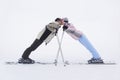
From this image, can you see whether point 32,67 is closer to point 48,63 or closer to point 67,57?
point 48,63

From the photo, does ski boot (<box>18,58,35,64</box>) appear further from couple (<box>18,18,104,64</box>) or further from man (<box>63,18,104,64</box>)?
man (<box>63,18,104,64</box>)

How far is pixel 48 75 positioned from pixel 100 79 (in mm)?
281

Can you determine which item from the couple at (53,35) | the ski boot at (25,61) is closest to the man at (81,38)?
the couple at (53,35)

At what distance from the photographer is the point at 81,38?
2.78m

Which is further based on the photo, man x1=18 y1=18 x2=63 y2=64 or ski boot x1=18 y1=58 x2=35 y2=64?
ski boot x1=18 y1=58 x2=35 y2=64

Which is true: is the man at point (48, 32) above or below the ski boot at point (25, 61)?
above

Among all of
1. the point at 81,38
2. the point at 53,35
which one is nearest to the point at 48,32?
the point at 53,35

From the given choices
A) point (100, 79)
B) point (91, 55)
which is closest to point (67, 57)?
point (91, 55)

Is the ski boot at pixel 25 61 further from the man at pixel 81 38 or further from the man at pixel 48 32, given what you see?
the man at pixel 81 38

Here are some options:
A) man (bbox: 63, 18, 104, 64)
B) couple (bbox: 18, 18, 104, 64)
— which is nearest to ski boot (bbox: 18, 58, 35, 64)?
couple (bbox: 18, 18, 104, 64)

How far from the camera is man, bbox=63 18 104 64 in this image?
2737mm

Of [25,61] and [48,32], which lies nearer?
[48,32]

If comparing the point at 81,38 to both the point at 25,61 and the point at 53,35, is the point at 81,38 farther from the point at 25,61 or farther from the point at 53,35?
the point at 25,61

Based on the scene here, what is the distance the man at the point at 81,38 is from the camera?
274cm
